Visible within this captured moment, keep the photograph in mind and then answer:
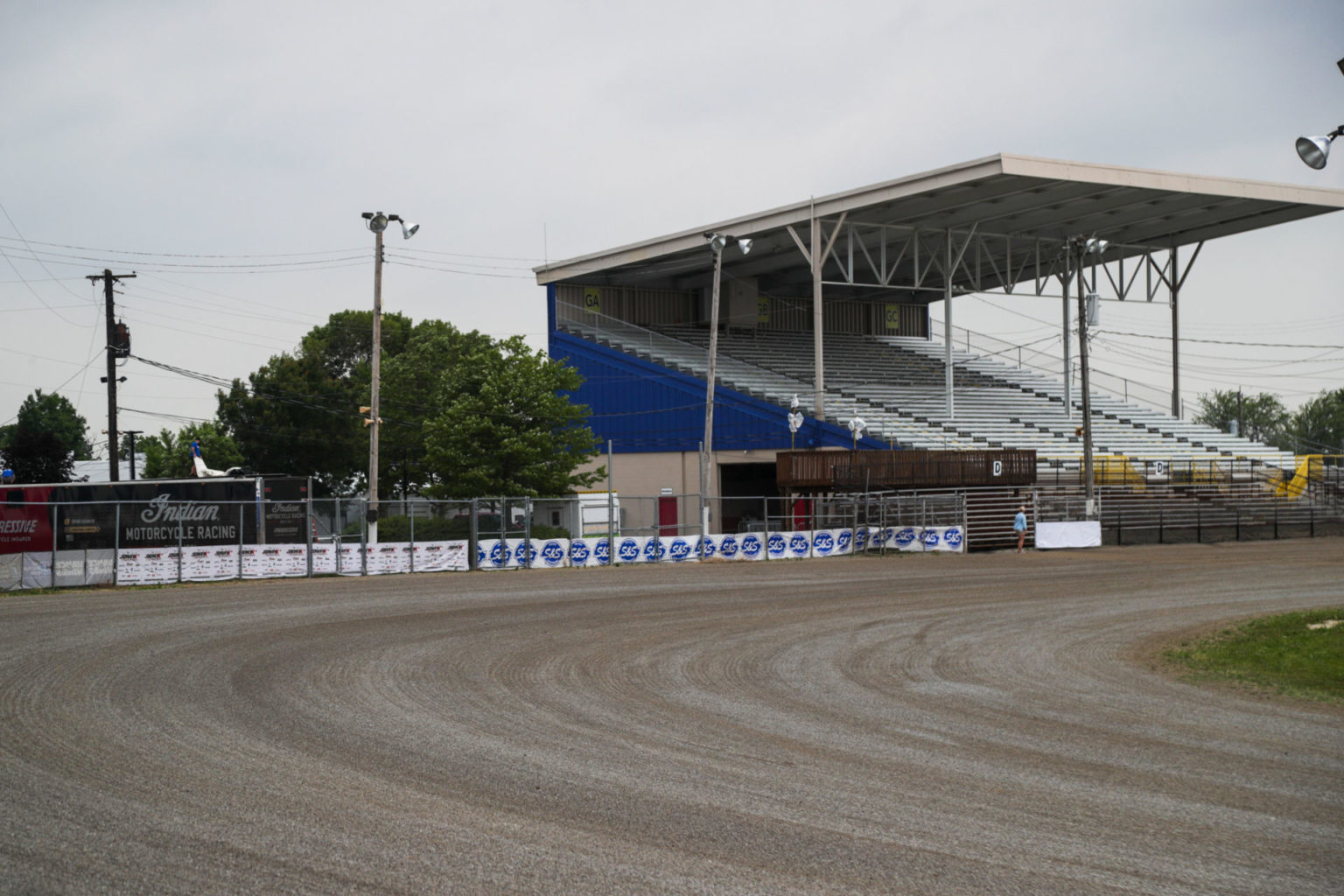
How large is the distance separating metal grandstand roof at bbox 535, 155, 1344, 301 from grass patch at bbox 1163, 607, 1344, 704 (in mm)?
28561

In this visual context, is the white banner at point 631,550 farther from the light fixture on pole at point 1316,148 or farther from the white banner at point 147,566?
the light fixture on pole at point 1316,148

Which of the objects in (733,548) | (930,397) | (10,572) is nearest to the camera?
(10,572)

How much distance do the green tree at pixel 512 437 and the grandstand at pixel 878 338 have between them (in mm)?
4773

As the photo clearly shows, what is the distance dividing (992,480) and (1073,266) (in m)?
19.4

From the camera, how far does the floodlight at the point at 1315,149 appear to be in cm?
1292

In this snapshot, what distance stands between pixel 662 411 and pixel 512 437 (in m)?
7.75

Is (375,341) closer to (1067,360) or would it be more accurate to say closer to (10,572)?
(10,572)

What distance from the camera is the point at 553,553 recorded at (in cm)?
3506

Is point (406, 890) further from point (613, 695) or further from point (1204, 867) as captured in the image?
point (613, 695)

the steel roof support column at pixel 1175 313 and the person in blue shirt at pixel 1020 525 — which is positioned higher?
the steel roof support column at pixel 1175 313

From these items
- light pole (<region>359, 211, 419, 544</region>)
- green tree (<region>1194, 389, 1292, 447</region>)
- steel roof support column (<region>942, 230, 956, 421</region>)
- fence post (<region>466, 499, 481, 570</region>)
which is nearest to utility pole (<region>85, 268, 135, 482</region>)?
light pole (<region>359, 211, 419, 544</region>)

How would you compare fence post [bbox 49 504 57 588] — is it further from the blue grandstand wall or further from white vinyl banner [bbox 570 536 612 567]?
the blue grandstand wall

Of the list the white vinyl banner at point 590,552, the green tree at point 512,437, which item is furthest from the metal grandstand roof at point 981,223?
the white vinyl banner at point 590,552

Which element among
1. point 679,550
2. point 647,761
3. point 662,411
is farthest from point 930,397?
point 647,761
